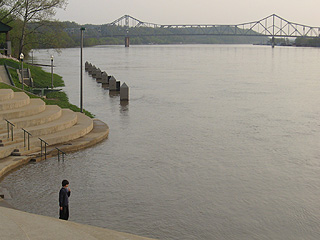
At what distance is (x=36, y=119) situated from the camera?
20312 millimetres

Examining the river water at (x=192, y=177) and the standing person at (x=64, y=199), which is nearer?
the standing person at (x=64, y=199)

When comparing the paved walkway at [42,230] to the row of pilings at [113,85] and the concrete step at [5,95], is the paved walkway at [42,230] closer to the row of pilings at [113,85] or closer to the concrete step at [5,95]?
the concrete step at [5,95]

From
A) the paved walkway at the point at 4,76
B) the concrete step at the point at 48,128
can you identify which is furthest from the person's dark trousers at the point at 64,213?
the paved walkway at the point at 4,76

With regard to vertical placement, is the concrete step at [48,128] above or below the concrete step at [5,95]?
below

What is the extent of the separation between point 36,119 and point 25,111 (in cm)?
74

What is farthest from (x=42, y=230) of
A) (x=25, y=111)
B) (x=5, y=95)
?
(x=5, y=95)

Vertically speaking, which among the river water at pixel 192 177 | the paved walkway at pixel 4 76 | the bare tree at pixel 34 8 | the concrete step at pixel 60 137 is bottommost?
the river water at pixel 192 177

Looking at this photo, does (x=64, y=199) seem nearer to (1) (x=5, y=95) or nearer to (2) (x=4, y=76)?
(1) (x=5, y=95)

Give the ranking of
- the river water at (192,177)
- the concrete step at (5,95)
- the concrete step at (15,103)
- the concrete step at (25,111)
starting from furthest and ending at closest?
the concrete step at (5,95) → the concrete step at (15,103) → the concrete step at (25,111) → the river water at (192,177)

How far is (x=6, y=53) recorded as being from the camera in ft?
169

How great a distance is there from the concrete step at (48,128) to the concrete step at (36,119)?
7.6 inches

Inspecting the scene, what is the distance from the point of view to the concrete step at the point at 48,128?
59.5 ft

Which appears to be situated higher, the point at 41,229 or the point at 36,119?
the point at 36,119

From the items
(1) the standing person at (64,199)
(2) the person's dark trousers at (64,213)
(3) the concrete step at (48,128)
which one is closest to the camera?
(1) the standing person at (64,199)
